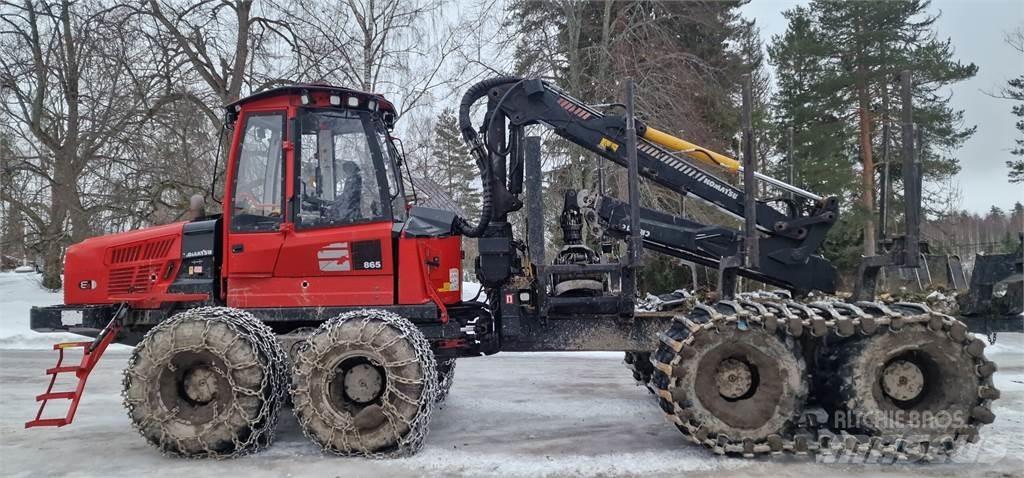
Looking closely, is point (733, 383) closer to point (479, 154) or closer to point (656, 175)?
point (656, 175)

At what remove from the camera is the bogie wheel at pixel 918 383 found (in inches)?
202

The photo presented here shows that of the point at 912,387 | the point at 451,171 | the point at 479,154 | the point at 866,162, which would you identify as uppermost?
the point at 451,171

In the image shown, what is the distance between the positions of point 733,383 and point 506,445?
75.9 inches

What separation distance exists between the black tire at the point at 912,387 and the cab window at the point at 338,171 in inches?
159

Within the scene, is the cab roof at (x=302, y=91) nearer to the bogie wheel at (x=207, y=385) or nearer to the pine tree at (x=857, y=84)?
the bogie wheel at (x=207, y=385)

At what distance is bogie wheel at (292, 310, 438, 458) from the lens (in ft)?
17.2

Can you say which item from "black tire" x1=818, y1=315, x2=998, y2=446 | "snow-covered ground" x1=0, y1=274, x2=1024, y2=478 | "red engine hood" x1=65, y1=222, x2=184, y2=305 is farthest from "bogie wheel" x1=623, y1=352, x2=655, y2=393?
"red engine hood" x1=65, y1=222, x2=184, y2=305

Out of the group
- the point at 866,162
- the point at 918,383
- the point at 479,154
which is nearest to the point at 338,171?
the point at 479,154

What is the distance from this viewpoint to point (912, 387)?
528cm

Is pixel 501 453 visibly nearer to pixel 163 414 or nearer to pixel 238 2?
pixel 163 414

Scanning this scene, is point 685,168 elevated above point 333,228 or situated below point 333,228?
above

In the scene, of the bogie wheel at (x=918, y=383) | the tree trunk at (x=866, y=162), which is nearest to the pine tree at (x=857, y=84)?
the tree trunk at (x=866, y=162)

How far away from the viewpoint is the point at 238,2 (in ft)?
52.4

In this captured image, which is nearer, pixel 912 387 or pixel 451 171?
pixel 912 387
